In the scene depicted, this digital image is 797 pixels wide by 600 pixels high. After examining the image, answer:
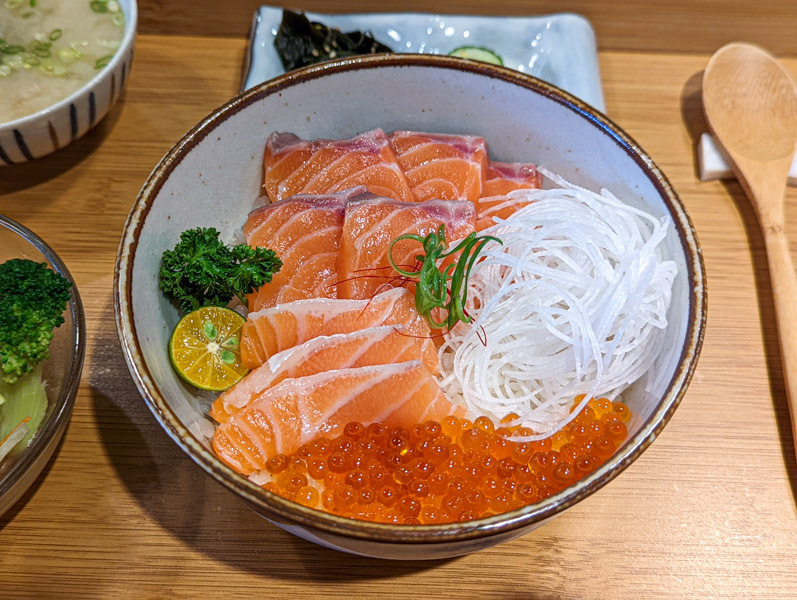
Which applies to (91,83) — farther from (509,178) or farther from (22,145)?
(509,178)

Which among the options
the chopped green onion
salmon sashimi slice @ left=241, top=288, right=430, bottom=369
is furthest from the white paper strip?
the chopped green onion

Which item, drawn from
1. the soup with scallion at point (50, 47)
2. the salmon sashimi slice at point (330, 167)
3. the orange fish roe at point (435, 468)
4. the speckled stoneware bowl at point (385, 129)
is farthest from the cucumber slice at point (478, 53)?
the orange fish roe at point (435, 468)

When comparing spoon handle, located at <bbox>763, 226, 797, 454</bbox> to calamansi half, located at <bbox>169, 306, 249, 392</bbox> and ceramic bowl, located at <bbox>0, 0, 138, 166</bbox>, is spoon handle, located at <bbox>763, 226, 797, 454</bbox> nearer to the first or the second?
calamansi half, located at <bbox>169, 306, 249, 392</bbox>

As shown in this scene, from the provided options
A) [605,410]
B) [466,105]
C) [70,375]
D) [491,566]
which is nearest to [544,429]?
[605,410]

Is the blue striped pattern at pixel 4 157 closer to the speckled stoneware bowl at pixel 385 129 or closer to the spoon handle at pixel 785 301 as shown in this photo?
the speckled stoneware bowl at pixel 385 129

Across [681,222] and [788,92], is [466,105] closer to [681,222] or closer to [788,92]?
[681,222]

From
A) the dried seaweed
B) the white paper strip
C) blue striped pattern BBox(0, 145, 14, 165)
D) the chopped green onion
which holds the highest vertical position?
the white paper strip
